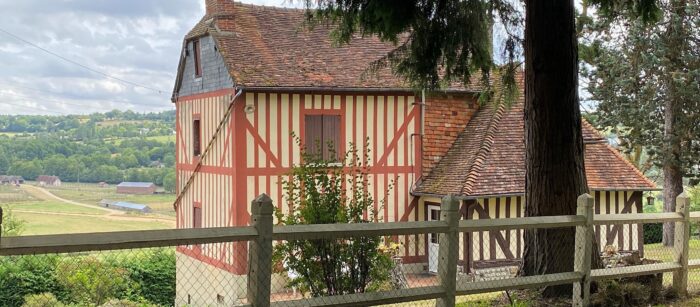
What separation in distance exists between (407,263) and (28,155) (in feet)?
85.0

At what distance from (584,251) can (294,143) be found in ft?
37.1

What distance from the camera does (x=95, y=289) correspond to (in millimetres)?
7434

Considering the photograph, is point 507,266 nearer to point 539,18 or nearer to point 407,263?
point 407,263

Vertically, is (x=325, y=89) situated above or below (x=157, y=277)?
above

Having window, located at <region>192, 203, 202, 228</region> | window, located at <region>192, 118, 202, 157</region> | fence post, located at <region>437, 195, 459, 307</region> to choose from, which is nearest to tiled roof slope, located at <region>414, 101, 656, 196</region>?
window, located at <region>192, 203, 202, 228</region>

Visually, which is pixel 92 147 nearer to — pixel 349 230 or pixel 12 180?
pixel 12 180

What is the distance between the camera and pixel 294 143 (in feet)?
60.6

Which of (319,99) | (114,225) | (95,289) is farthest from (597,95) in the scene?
(114,225)

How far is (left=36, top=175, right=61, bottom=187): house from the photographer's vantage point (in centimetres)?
3659

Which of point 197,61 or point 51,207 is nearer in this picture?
point 197,61

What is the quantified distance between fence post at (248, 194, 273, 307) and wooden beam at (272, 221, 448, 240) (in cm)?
10

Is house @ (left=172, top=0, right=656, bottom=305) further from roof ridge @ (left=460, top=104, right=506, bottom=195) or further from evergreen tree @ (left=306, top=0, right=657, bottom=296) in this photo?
evergreen tree @ (left=306, top=0, right=657, bottom=296)

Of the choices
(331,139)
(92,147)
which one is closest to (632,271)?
(331,139)

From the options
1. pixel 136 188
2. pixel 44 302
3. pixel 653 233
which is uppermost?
pixel 44 302
